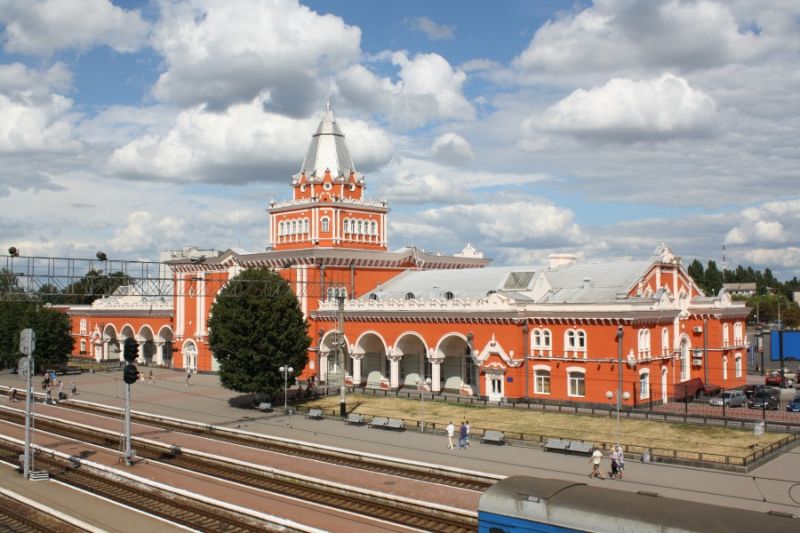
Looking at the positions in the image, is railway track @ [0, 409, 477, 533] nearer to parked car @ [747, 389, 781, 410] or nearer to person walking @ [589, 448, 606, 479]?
person walking @ [589, 448, 606, 479]

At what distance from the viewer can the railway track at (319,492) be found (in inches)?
979

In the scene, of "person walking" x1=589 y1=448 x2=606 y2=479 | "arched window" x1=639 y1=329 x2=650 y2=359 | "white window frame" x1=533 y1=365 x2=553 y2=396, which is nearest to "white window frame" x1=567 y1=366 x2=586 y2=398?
"white window frame" x1=533 y1=365 x2=553 y2=396

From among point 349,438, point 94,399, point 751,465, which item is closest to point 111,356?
point 94,399

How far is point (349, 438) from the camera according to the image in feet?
131

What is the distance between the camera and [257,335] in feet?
164

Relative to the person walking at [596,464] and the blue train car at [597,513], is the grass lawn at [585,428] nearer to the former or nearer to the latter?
the person walking at [596,464]

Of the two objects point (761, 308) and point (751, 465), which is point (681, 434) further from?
point (761, 308)

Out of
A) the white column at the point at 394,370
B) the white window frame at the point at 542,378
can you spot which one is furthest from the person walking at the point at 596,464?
the white column at the point at 394,370

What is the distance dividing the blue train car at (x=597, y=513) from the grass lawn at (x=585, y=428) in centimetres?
1678

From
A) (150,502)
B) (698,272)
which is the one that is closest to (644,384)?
(150,502)

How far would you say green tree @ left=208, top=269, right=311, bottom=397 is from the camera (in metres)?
49.9

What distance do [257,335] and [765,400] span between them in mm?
33666

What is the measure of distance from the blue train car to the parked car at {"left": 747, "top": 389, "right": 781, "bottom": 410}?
36.1m

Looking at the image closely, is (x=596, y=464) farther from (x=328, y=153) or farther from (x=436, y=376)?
(x=328, y=153)
